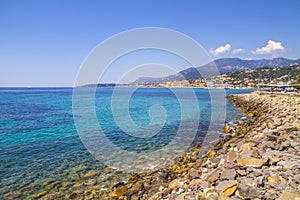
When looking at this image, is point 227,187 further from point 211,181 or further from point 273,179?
point 273,179

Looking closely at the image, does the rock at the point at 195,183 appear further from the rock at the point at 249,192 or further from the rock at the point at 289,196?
the rock at the point at 289,196

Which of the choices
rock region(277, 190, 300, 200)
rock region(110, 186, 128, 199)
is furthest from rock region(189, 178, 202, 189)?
rock region(110, 186, 128, 199)

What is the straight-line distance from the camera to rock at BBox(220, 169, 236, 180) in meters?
5.46

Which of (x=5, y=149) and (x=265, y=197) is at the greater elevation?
(x=265, y=197)

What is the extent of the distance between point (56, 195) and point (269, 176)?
655 centimetres

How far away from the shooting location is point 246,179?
5.19 m

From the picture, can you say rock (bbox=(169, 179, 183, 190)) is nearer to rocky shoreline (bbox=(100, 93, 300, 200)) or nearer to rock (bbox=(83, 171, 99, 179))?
rocky shoreline (bbox=(100, 93, 300, 200))

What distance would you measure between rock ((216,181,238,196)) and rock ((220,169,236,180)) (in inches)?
11.5

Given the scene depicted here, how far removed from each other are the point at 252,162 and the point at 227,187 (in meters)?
1.50

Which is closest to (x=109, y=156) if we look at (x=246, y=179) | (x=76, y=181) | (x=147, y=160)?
(x=147, y=160)

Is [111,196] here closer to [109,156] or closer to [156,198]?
[156,198]

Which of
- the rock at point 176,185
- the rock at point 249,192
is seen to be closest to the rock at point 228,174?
the rock at point 249,192

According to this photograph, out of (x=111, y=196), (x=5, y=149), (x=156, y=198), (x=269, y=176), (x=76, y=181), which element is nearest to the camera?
(x=269, y=176)

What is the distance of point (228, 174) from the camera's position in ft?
18.4
